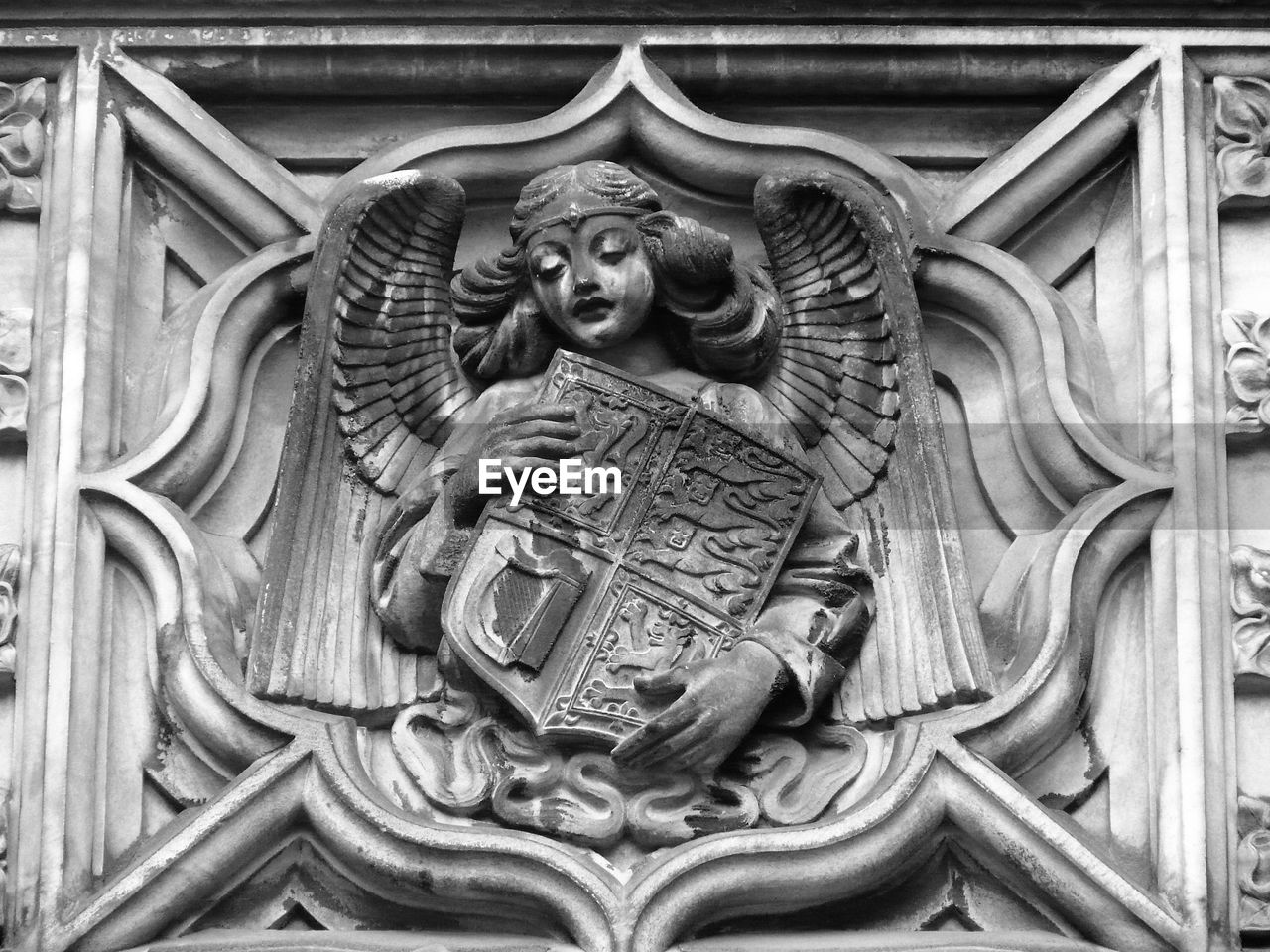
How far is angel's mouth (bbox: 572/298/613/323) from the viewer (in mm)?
7844

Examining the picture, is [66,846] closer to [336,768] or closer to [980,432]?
[336,768]

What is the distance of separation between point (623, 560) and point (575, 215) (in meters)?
0.91

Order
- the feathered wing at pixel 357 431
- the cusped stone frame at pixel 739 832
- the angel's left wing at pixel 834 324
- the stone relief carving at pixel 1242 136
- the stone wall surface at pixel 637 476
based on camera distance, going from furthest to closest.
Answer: the stone relief carving at pixel 1242 136, the angel's left wing at pixel 834 324, the feathered wing at pixel 357 431, the stone wall surface at pixel 637 476, the cusped stone frame at pixel 739 832

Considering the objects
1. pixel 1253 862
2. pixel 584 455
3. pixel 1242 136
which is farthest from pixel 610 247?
pixel 1253 862

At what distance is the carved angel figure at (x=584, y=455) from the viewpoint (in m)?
7.46

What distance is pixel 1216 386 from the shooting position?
25.9 ft

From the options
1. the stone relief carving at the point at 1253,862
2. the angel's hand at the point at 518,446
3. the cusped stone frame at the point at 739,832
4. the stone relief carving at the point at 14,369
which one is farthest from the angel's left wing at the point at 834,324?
the stone relief carving at the point at 14,369

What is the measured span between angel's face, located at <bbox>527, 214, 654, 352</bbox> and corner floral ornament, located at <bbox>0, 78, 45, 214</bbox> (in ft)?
4.35

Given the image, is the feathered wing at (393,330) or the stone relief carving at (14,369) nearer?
the stone relief carving at (14,369)

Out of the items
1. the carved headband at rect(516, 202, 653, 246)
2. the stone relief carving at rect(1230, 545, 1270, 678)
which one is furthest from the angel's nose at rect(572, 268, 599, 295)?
the stone relief carving at rect(1230, 545, 1270, 678)

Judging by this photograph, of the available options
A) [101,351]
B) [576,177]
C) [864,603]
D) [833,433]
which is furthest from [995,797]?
[101,351]

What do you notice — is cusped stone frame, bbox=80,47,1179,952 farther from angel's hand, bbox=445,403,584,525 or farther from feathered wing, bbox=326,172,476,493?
angel's hand, bbox=445,403,584,525

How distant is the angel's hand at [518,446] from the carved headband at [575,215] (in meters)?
0.50

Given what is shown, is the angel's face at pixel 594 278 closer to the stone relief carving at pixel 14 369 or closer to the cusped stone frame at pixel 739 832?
the cusped stone frame at pixel 739 832
